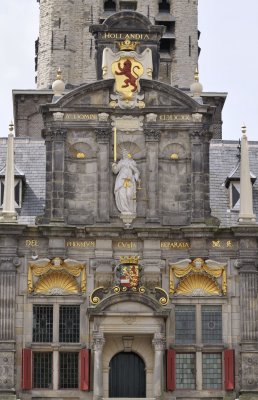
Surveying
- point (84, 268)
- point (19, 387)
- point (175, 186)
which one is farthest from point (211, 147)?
point (19, 387)

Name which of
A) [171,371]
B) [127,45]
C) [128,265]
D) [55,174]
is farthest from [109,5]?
[171,371]

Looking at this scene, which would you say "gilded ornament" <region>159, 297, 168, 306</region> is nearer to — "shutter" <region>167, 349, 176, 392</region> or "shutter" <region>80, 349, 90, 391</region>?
"shutter" <region>167, 349, 176, 392</region>

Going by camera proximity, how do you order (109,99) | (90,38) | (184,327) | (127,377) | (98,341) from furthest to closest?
(90,38), (109,99), (184,327), (127,377), (98,341)

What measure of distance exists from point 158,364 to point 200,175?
9025mm

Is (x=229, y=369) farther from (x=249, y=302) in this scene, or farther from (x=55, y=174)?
(x=55, y=174)

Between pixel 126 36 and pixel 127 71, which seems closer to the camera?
pixel 127 71

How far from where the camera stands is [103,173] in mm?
66188

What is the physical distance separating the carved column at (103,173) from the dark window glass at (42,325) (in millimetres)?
4844

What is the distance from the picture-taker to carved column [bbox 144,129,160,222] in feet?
216

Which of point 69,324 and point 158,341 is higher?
point 69,324

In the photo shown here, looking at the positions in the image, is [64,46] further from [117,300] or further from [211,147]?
[117,300]

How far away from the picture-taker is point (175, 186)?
66625 millimetres

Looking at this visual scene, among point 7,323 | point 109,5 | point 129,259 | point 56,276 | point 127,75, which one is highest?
point 109,5

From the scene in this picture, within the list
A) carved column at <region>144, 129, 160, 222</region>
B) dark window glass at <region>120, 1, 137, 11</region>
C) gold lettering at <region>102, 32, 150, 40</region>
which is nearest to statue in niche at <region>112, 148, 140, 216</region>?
carved column at <region>144, 129, 160, 222</region>
